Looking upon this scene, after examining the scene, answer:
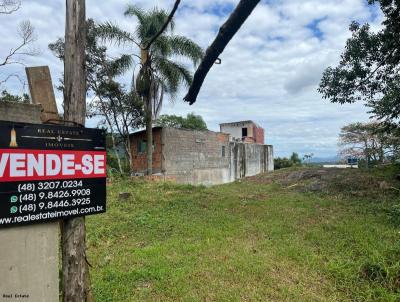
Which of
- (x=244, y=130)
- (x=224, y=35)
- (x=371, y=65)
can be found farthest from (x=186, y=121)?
(x=224, y=35)

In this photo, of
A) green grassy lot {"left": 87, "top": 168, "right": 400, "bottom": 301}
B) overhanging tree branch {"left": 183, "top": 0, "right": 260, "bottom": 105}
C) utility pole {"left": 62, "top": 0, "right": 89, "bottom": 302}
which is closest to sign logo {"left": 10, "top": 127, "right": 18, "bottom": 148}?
utility pole {"left": 62, "top": 0, "right": 89, "bottom": 302}

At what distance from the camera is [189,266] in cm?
379

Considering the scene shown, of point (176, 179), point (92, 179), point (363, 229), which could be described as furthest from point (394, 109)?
point (176, 179)

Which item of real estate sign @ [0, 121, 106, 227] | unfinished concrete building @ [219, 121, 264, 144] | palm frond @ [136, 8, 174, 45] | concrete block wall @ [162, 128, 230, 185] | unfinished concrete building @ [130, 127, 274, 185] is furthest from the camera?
unfinished concrete building @ [219, 121, 264, 144]

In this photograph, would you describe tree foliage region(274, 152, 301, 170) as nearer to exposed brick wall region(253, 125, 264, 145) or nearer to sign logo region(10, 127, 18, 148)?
exposed brick wall region(253, 125, 264, 145)

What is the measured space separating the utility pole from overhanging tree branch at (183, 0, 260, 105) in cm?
94

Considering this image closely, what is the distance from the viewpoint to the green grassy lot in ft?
10.5

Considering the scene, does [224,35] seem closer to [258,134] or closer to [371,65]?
[371,65]

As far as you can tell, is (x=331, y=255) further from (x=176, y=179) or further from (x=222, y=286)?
(x=176, y=179)

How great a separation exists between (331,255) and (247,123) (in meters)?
26.8

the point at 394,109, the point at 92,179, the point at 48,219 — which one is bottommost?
the point at 48,219

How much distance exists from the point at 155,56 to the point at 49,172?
1243cm

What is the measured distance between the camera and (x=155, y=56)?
1360cm

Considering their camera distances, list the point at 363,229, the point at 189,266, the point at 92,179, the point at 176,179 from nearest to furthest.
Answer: the point at 92,179 → the point at 189,266 → the point at 363,229 → the point at 176,179
